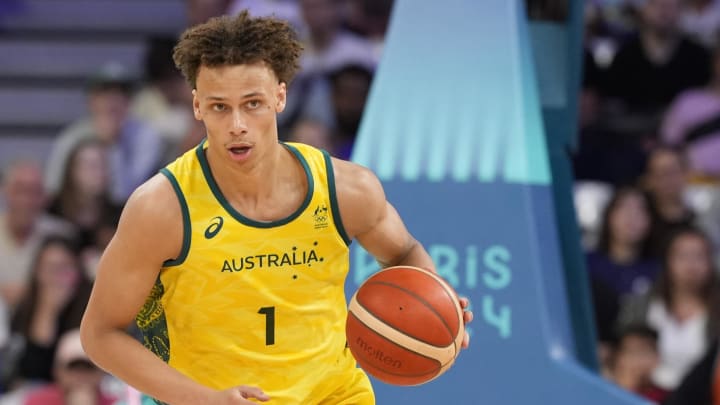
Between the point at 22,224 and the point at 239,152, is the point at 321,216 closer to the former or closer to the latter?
the point at 239,152

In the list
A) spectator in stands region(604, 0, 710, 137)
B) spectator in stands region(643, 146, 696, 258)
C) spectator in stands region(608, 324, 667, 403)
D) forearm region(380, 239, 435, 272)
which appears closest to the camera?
forearm region(380, 239, 435, 272)

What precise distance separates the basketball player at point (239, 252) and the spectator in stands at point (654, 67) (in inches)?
194

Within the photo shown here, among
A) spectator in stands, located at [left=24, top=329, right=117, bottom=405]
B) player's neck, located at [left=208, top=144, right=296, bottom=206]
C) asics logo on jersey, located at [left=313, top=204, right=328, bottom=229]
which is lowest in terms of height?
spectator in stands, located at [left=24, top=329, right=117, bottom=405]

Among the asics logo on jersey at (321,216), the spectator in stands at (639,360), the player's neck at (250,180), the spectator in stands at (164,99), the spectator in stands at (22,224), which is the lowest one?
the spectator in stands at (639,360)

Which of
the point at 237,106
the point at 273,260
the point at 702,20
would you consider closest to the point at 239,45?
the point at 237,106

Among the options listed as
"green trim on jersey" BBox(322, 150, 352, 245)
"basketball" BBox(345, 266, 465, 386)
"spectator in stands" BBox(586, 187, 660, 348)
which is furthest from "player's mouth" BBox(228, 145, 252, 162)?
"spectator in stands" BBox(586, 187, 660, 348)

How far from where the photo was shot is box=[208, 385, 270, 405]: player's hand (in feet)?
11.1

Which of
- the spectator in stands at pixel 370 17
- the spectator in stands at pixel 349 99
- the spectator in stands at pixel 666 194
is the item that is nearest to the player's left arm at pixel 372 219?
the spectator in stands at pixel 666 194

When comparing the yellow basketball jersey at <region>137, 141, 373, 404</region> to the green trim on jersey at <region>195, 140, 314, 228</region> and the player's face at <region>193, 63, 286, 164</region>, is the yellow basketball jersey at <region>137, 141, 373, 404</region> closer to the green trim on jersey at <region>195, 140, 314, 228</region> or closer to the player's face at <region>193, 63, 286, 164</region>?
the green trim on jersey at <region>195, 140, 314, 228</region>

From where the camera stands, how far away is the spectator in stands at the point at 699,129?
26.6 feet

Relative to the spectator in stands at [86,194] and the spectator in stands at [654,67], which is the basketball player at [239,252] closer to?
the spectator in stands at [86,194]

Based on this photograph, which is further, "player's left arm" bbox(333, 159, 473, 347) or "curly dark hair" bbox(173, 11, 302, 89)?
"player's left arm" bbox(333, 159, 473, 347)

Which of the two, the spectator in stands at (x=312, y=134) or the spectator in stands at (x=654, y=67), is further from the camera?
the spectator in stands at (x=654, y=67)

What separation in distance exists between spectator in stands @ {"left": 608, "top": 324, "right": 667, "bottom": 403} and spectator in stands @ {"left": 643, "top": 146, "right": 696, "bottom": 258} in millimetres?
873
